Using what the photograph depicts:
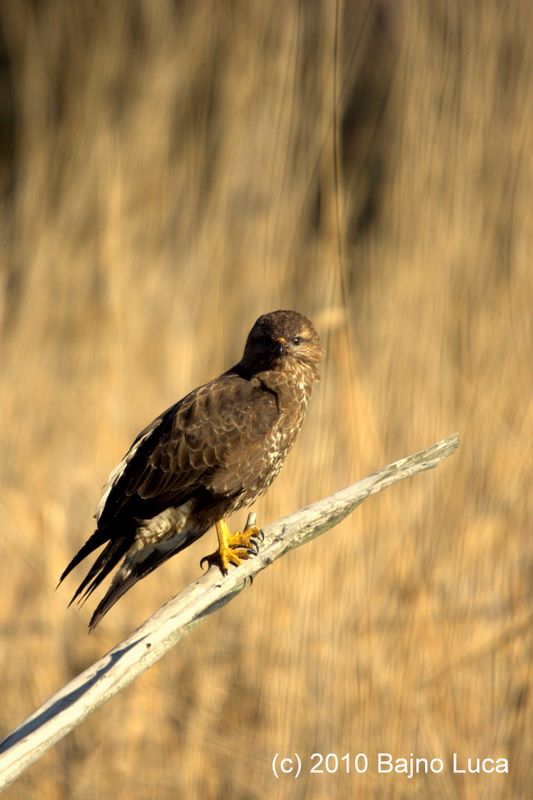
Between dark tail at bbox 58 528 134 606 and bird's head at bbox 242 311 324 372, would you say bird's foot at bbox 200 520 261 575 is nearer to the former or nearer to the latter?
dark tail at bbox 58 528 134 606

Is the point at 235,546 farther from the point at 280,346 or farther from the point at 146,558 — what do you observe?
the point at 280,346

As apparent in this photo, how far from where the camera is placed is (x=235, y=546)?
2.79m

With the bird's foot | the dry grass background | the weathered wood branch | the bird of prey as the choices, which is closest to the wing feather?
the bird of prey

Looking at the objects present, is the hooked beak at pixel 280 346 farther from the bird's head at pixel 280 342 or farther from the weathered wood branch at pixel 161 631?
the weathered wood branch at pixel 161 631

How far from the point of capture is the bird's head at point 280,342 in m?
2.84

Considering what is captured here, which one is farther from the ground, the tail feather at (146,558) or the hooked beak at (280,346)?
the hooked beak at (280,346)

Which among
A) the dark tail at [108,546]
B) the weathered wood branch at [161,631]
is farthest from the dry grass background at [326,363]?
the weathered wood branch at [161,631]

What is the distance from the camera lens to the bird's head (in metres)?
2.84

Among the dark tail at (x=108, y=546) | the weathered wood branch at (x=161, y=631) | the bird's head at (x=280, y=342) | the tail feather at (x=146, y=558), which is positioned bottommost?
the tail feather at (x=146, y=558)

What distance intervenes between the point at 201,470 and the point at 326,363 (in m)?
0.76

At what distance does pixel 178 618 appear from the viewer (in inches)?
82.4

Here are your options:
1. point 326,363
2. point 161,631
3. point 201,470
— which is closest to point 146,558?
point 201,470

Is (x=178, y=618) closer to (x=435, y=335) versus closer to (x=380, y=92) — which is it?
(x=435, y=335)

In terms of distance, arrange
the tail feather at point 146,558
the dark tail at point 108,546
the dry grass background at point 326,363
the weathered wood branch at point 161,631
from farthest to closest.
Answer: the dry grass background at point 326,363 → the tail feather at point 146,558 → the dark tail at point 108,546 → the weathered wood branch at point 161,631
